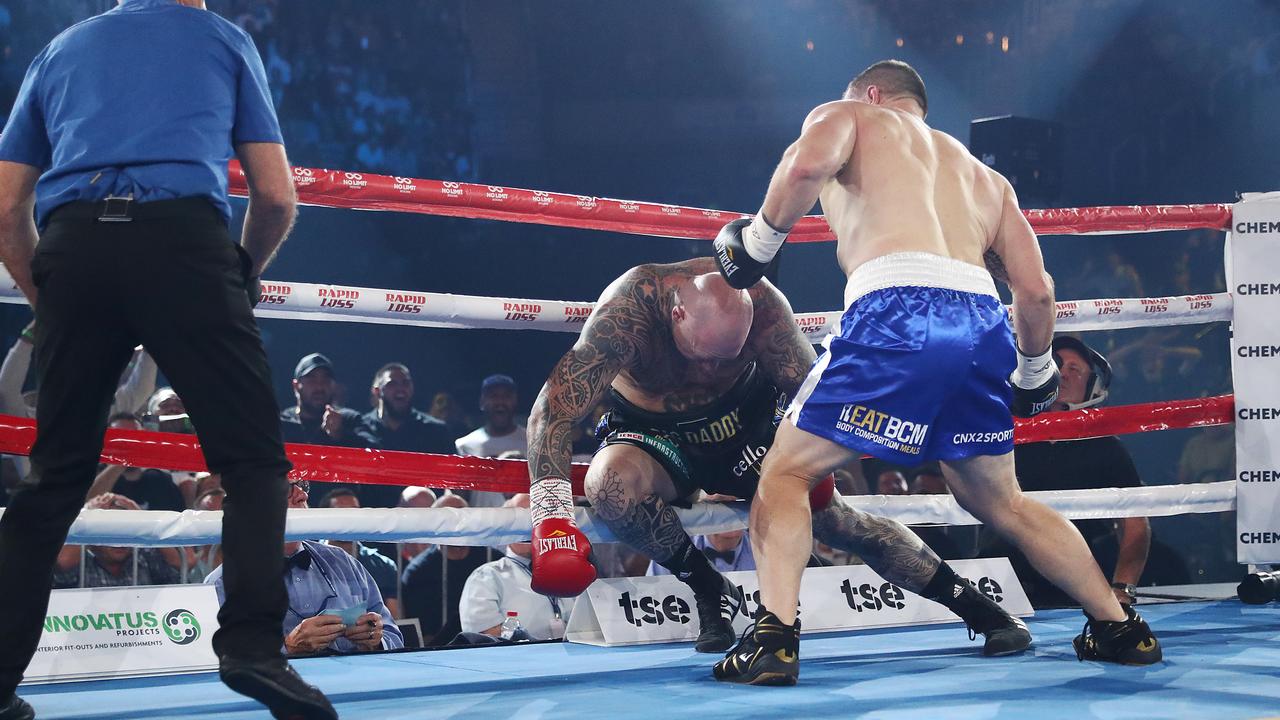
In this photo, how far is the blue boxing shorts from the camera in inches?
83.0

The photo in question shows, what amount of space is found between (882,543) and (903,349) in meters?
0.65

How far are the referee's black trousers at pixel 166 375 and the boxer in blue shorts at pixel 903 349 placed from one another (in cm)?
85

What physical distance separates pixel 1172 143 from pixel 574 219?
7092mm

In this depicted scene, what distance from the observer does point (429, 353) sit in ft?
26.1

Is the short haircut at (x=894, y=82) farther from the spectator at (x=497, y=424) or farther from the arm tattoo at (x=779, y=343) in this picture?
the spectator at (x=497, y=424)

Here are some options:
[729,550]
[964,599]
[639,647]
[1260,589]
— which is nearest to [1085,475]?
[1260,589]

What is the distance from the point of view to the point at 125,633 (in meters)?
2.28

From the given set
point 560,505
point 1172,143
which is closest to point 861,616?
point 560,505

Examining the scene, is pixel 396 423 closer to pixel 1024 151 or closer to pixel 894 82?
pixel 894 82

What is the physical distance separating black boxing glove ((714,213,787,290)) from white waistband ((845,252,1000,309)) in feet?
0.53

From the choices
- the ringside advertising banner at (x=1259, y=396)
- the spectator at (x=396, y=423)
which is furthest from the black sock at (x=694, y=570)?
the spectator at (x=396, y=423)

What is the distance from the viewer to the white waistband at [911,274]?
2164mm

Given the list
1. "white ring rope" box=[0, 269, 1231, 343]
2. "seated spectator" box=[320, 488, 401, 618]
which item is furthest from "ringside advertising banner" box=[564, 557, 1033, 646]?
"seated spectator" box=[320, 488, 401, 618]

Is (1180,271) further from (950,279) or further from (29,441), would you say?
(29,441)
